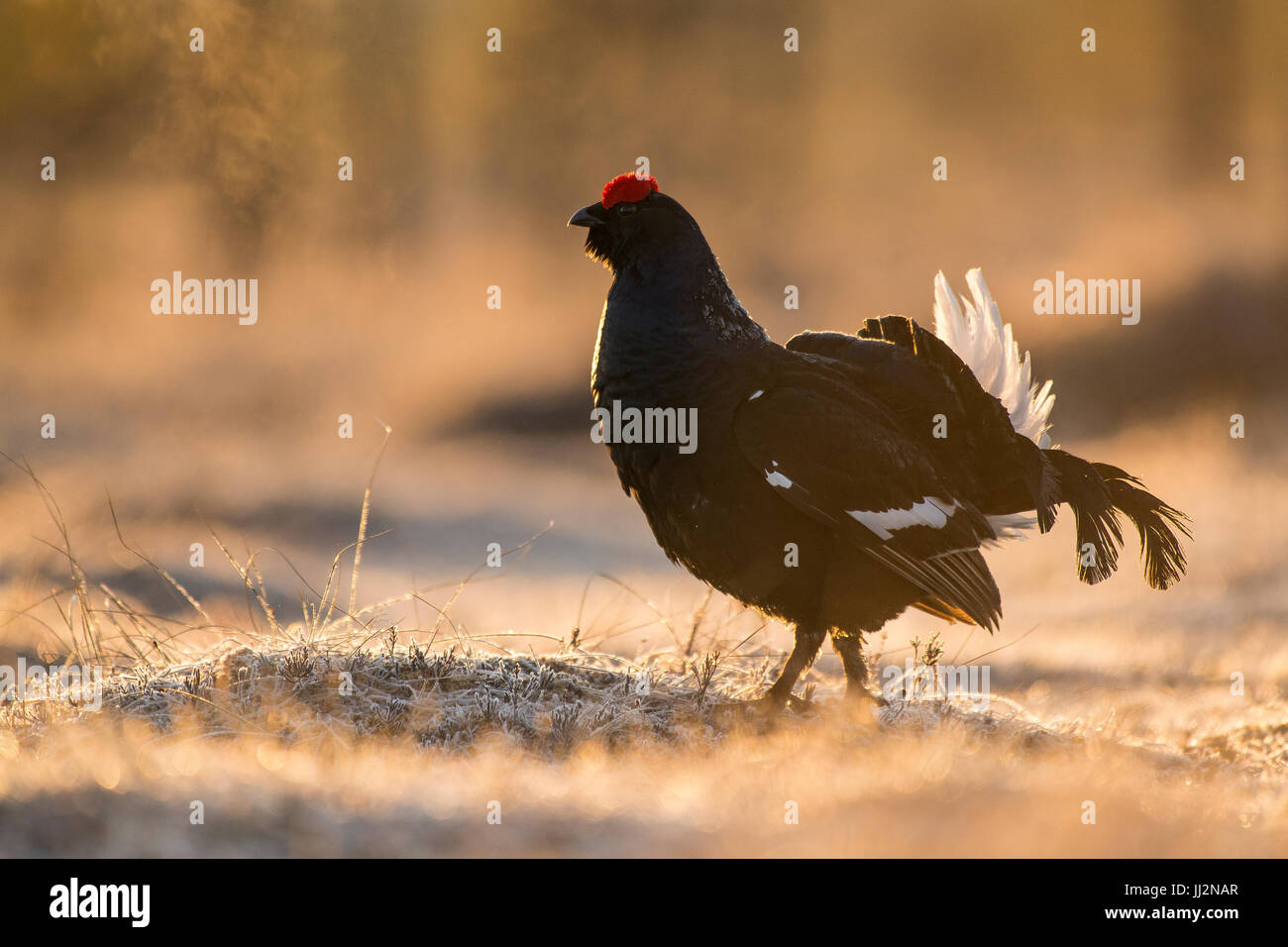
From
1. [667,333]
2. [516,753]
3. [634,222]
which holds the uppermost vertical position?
[634,222]

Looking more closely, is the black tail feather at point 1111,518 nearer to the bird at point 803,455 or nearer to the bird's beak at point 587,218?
the bird at point 803,455

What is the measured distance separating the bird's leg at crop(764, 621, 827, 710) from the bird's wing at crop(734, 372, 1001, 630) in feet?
1.97

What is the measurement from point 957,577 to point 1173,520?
201cm

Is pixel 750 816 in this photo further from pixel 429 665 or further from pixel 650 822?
pixel 429 665

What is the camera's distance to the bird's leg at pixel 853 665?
5.68 meters

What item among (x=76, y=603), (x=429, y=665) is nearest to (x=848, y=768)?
(x=429, y=665)

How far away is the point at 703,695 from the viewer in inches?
220

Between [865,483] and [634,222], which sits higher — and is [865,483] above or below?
below

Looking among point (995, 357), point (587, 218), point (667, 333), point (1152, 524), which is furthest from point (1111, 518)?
point (587, 218)

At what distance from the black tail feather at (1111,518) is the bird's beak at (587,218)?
2998mm

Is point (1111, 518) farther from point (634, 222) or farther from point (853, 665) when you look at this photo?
point (634, 222)

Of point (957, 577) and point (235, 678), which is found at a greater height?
point (957, 577)

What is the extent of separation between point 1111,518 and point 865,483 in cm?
207

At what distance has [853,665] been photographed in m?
5.75
